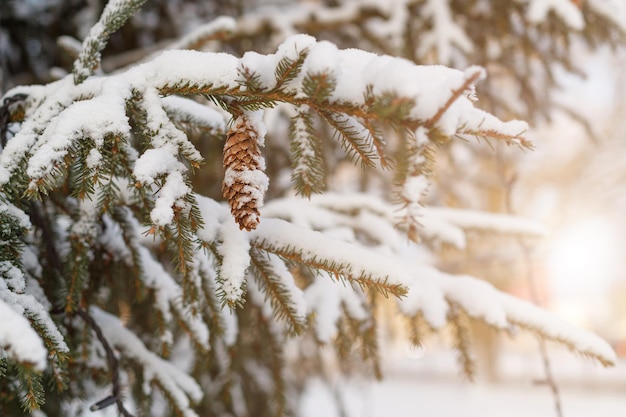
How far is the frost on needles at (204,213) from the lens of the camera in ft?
2.68

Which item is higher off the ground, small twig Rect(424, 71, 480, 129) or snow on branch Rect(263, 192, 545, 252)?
small twig Rect(424, 71, 480, 129)

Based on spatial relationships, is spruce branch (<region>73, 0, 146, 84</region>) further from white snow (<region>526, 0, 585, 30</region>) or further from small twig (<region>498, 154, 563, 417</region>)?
white snow (<region>526, 0, 585, 30</region>)

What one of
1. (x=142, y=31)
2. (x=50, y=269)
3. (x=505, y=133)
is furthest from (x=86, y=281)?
(x=142, y=31)

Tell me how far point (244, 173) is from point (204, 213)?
0.71 feet

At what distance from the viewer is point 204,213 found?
1064mm

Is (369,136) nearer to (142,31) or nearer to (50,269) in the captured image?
(50,269)

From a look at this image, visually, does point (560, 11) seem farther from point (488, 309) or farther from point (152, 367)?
point (152, 367)

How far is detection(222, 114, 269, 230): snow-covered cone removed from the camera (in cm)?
88

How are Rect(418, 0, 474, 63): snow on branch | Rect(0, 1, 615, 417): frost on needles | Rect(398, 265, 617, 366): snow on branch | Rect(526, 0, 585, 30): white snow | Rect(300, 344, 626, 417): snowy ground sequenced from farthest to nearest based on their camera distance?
1. Rect(300, 344, 626, 417): snowy ground
2. Rect(418, 0, 474, 63): snow on branch
3. Rect(526, 0, 585, 30): white snow
4. Rect(398, 265, 617, 366): snow on branch
5. Rect(0, 1, 615, 417): frost on needles

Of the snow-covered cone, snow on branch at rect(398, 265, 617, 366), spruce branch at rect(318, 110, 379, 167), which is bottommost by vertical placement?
snow on branch at rect(398, 265, 617, 366)

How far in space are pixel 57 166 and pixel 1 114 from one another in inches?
20.4

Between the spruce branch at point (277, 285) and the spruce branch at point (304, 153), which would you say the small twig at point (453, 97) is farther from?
the spruce branch at point (277, 285)

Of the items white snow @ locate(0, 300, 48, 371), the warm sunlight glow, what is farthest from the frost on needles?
the warm sunlight glow

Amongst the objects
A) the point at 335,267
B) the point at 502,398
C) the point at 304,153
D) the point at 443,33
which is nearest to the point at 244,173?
the point at 304,153
